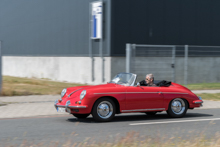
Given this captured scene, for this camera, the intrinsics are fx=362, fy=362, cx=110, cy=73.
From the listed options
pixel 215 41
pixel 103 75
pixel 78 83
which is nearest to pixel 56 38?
pixel 78 83

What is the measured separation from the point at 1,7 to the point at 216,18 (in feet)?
59.0

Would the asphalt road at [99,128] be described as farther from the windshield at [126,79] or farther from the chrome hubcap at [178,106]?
the windshield at [126,79]

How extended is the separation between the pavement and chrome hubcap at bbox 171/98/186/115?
257 centimetres

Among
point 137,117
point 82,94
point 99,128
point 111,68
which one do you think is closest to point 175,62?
point 111,68

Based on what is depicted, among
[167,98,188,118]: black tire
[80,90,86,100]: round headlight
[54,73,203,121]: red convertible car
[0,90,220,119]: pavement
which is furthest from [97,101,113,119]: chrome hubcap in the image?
[0,90,220,119]: pavement

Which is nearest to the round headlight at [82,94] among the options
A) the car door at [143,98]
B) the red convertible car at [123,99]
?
the red convertible car at [123,99]

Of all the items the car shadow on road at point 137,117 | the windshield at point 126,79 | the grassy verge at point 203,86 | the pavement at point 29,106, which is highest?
the windshield at point 126,79

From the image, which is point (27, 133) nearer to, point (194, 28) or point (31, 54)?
point (194, 28)

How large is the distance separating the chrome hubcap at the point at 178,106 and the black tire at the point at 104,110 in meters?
1.85

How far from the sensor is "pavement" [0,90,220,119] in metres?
10.3

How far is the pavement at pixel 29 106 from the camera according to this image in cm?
1031

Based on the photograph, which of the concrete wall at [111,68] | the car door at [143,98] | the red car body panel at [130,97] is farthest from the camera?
the concrete wall at [111,68]

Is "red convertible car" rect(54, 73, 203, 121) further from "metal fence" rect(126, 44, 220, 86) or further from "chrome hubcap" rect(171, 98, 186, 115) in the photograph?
"metal fence" rect(126, 44, 220, 86)

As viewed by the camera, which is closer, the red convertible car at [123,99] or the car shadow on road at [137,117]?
the red convertible car at [123,99]
